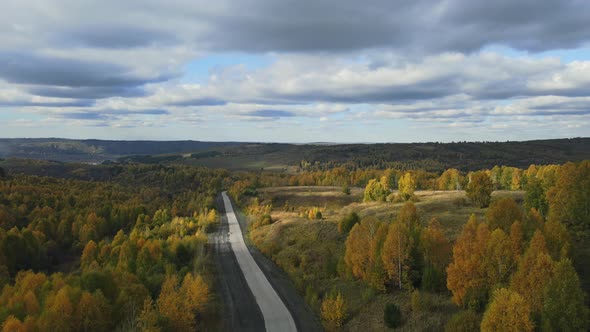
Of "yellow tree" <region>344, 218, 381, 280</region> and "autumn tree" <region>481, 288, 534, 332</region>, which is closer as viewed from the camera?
"autumn tree" <region>481, 288, 534, 332</region>

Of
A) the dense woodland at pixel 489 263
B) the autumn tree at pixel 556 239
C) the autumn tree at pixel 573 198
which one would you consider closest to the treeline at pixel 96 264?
the dense woodland at pixel 489 263

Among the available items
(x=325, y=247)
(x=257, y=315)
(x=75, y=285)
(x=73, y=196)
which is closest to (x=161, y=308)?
(x=257, y=315)

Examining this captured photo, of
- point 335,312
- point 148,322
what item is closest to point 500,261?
point 335,312

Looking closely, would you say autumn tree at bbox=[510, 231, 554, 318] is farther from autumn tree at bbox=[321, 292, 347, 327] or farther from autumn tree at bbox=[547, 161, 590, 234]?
autumn tree at bbox=[547, 161, 590, 234]

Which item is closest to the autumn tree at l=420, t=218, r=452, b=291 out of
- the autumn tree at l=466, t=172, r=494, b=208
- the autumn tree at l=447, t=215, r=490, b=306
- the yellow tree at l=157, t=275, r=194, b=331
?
the autumn tree at l=447, t=215, r=490, b=306

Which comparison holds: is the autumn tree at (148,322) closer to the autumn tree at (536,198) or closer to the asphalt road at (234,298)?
the asphalt road at (234,298)
